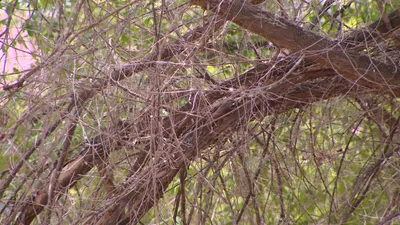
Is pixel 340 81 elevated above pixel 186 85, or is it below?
above

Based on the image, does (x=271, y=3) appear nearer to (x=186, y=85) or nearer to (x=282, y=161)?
(x=186, y=85)

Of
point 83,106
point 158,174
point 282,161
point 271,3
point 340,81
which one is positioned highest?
point 271,3

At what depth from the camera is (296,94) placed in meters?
2.28

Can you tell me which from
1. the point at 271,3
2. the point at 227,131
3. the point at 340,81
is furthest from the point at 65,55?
the point at 340,81

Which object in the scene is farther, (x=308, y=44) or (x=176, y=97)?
(x=176, y=97)

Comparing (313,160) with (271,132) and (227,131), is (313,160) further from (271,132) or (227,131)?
(227,131)

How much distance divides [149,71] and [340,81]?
756mm

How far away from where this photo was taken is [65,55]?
207 cm

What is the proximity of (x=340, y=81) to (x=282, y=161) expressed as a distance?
1.94 ft

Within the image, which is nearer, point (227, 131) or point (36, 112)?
point (36, 112)

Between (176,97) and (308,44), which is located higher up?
(308,44)

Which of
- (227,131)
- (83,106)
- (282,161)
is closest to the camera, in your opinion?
(83,106)

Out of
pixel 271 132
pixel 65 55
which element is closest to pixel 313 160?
pixel 271 132

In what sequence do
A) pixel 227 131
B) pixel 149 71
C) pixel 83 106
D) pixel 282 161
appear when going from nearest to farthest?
pixel 149 71 → pixel 83 106 → pixel 227 131 → pixel 282 161
